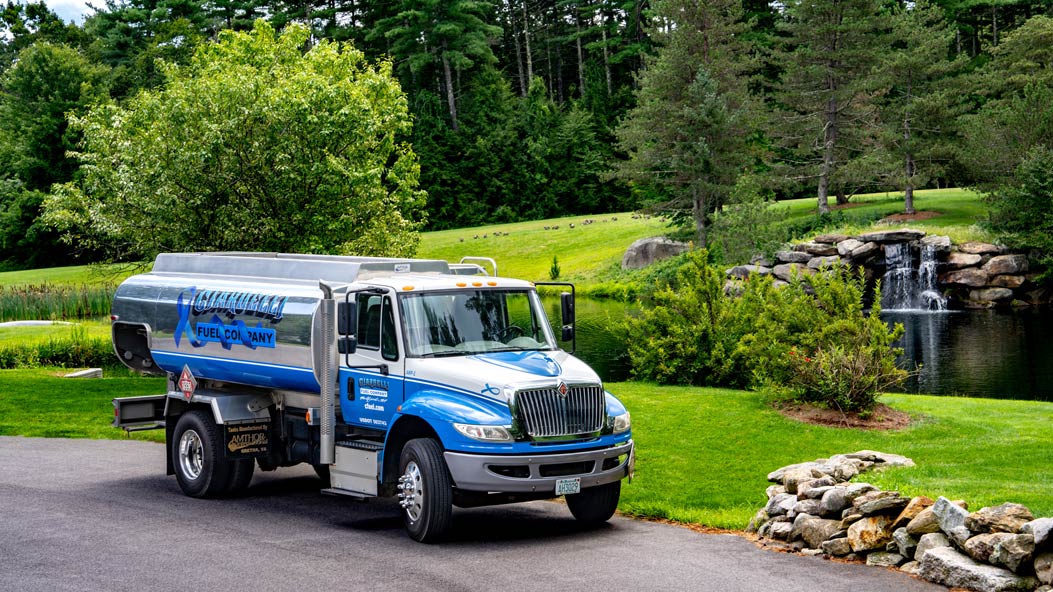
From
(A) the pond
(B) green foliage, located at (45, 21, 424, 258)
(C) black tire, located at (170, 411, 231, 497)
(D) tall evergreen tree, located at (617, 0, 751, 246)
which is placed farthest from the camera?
(D) tall evergreen tree, located at (617, 0, 751, 246)

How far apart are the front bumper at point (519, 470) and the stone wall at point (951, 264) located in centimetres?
3992

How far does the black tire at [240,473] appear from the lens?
1535 cm

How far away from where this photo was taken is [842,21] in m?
66.0

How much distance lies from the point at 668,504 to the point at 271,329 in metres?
5.95

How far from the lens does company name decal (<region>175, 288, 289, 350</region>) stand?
47.9ft

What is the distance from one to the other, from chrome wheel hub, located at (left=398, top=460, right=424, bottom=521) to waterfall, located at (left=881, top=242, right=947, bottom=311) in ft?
151

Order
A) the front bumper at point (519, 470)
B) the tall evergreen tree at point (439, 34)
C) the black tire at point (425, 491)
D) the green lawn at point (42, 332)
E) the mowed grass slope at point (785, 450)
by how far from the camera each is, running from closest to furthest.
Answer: the front bumper at point (519, 470), the black tire at point (425, 491), the mowed grass slope at point (785, 450), the green lawn at point (42, 332), the tall evergreen tree at point (439, 34)

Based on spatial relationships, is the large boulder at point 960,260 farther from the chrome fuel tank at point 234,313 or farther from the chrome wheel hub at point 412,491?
the chrome wheel hub at point 412,491

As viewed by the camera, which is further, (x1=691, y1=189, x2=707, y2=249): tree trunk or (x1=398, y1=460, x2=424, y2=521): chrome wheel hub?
(x1=691, y1=189, x2=707, y2=249): tree trunk

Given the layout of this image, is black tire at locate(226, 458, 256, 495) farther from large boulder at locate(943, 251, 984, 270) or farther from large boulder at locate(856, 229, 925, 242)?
large boulder at locate(943, 251, 984, 270)

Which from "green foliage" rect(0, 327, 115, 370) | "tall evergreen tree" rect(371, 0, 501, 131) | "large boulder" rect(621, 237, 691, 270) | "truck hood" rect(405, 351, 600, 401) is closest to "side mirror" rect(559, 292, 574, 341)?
"truck hood" rect(405, 351, 600, 401)

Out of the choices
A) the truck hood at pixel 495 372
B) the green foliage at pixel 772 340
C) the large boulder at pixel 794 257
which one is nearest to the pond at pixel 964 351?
the green foliage at pixel 772 340

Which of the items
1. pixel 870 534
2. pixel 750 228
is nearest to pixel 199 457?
pixel 870 534

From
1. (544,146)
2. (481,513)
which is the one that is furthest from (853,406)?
(544,146)
